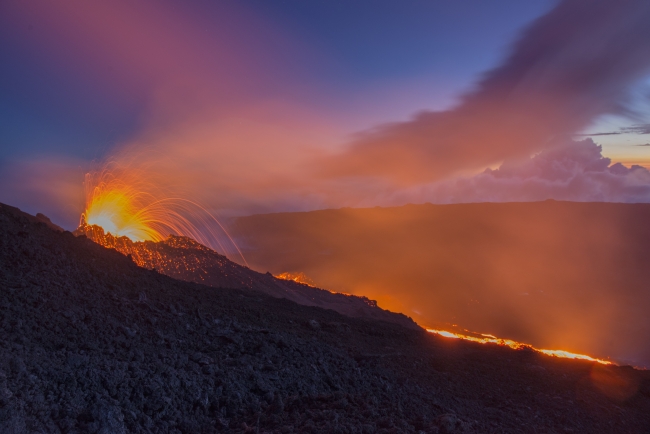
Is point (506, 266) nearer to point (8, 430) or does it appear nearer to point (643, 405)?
point (643, 405)

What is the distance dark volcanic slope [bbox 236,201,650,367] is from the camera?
5022cm

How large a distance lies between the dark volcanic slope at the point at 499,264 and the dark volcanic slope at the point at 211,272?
13.9 meters

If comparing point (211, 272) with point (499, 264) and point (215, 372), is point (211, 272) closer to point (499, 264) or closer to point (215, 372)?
point (215, 372)

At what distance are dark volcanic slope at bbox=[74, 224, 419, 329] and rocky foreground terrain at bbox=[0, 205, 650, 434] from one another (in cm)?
1229


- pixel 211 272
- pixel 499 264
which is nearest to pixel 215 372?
pixel 211 272

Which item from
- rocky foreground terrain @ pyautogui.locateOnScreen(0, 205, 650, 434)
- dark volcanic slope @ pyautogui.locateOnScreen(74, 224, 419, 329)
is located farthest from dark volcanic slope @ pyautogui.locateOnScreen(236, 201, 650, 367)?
rocky foreground terrain @ pyautogui.locateOnScreen(0, 205, 650, 434)

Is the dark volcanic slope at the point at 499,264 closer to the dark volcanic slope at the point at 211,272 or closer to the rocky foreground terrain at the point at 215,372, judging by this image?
the dark volcanic slope at the point at 211,272

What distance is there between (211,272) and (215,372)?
1934 centimetres

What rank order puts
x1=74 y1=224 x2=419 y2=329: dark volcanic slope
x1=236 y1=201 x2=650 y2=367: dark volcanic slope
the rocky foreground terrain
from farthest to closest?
x1=236 y1=201 x2=650 y2=367: dark volcanic slope → x1=74 y1=224 x2=419 y2=329: dark volcanic slope → the rocky foreground terrain

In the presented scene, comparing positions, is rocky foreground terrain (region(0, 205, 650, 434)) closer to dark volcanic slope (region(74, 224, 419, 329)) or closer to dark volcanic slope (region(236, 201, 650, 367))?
dark volcanic slope (region(74, 224, 419, 329))

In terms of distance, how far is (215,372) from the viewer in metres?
8.11

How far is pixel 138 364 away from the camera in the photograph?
7.40m

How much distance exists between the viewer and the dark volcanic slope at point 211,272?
25.8 m

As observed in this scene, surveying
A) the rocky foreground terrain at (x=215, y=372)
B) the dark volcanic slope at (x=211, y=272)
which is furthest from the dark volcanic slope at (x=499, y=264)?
the rocky foreground terrain at (x=215, y=372)
